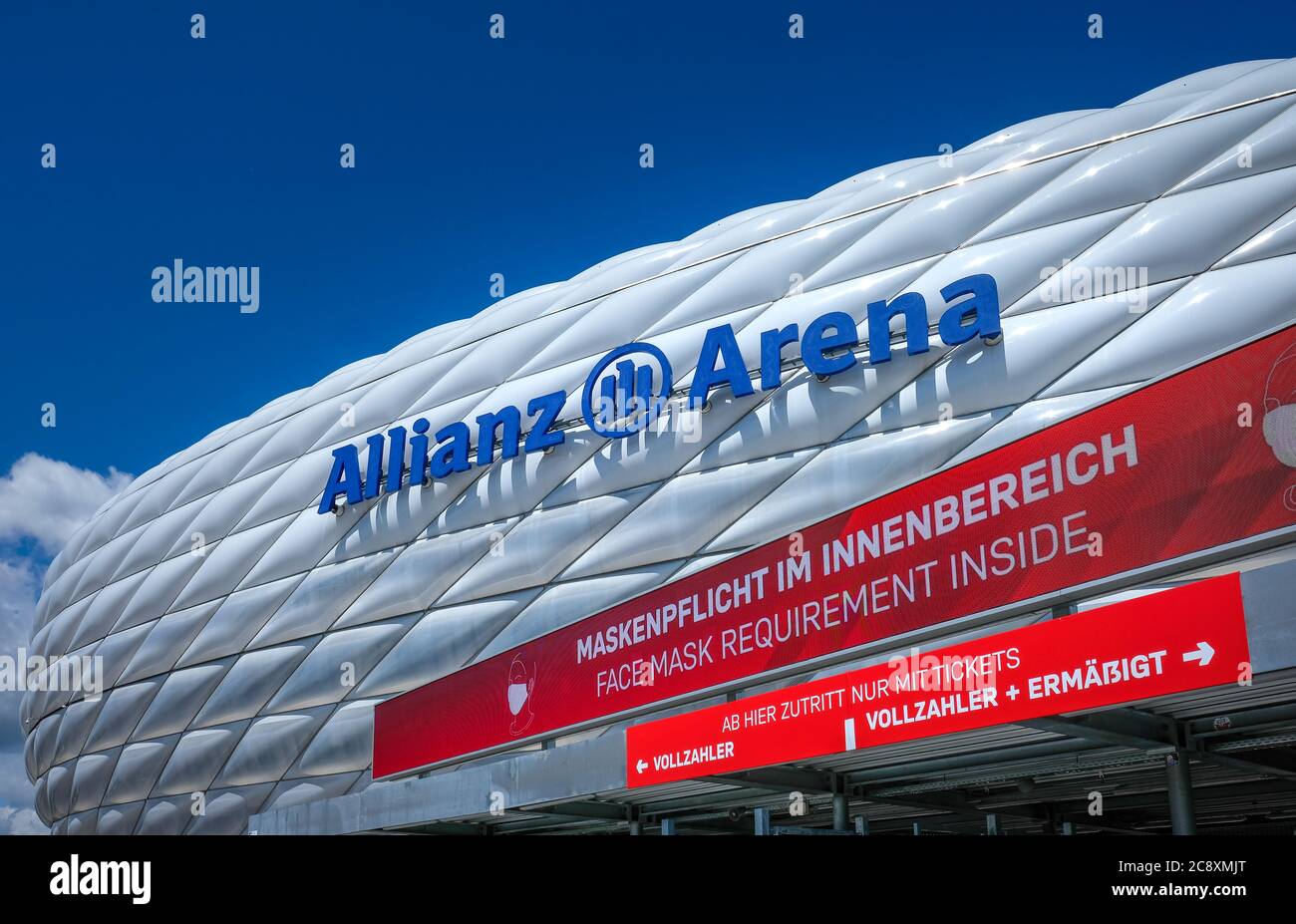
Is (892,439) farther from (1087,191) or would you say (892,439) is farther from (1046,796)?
(1046,796)

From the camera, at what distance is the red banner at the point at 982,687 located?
543cm

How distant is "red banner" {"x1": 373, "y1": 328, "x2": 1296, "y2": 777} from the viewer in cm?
638

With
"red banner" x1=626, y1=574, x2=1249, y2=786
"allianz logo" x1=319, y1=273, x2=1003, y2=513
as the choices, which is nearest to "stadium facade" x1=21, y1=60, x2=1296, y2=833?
"allianz logo" x1=319, y1=273, x2=1003, y2=513

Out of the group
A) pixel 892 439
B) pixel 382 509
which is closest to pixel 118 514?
pixel 382 509

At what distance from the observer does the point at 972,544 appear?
24.8 feet

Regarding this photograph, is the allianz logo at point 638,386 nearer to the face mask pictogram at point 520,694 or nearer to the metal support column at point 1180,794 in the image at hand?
the face mask pictogram at point 520,694

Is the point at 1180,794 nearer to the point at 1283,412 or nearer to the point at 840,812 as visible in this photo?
the point at 1283,412

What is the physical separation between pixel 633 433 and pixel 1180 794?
33.5ft

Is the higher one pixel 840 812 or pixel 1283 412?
pixel 1283 412

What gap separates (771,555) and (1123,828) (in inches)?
196
